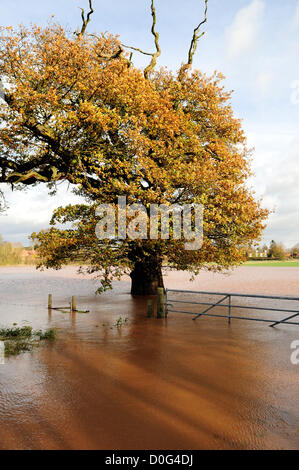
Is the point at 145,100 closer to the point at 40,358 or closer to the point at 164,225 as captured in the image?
the point at 164,225

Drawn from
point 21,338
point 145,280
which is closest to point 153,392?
point 21,338

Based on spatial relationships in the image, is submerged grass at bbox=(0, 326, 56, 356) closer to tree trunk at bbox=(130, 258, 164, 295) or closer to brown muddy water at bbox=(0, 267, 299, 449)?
brown muddy water at bbox=(0, 267, 299, 449)

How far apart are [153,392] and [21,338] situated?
6913 millimetres

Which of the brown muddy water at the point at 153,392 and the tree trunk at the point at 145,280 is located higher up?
the tree trunk at the point at 145,280

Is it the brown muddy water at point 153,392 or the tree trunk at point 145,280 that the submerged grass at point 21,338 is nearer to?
the brown muddy water at point 153,392

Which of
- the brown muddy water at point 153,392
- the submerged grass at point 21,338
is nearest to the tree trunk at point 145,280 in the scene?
the brown muddy water at point 153,392

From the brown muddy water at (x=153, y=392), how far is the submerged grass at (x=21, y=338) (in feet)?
1.55

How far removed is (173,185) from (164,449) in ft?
53.1

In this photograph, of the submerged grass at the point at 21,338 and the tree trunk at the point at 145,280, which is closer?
Result: the submerged grass at the point at 21,338

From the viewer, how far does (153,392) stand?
7.62 metres

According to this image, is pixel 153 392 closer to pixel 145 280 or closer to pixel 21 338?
pixel 21 338

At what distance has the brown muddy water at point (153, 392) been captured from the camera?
565 centimetres

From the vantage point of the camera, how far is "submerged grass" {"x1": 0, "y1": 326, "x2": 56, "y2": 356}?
1130 centimetres
